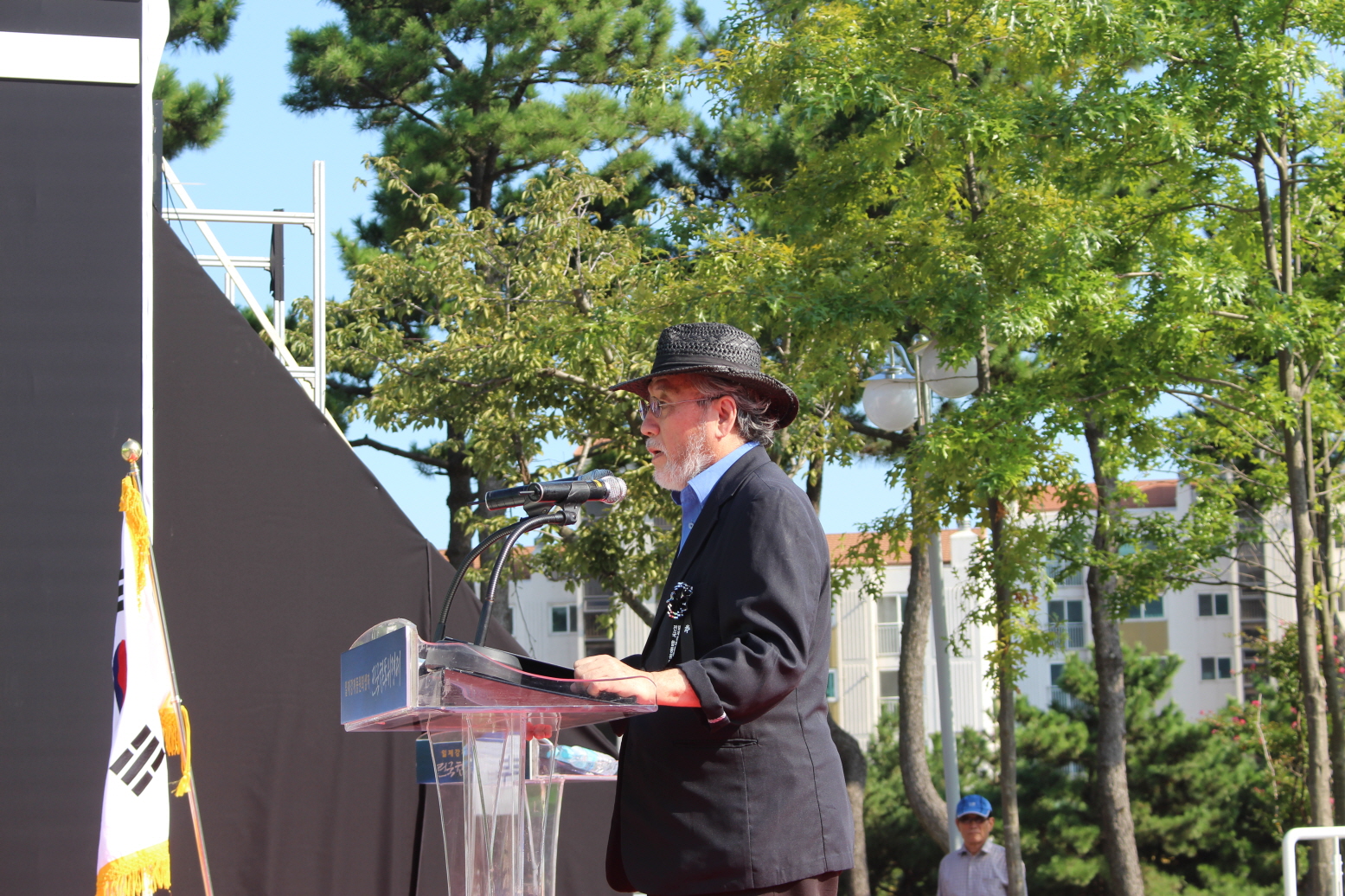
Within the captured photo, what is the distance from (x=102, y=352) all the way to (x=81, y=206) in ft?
1.60

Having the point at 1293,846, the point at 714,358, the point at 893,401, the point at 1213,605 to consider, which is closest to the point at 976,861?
the point at 1293,846

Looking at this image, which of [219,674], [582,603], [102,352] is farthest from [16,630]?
[582,603]

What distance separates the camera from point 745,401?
8.32 feet

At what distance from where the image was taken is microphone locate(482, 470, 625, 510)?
257 centimetres

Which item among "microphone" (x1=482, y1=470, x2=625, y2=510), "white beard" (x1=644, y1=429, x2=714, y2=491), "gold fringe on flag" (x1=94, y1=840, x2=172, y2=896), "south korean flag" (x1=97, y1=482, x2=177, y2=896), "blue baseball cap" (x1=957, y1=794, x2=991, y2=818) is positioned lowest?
"blue baseball cap" (x1=957, y1=794, x2=991, y2=818)

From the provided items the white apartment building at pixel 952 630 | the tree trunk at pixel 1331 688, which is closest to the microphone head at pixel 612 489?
the tree trunk at pixel 1331 688

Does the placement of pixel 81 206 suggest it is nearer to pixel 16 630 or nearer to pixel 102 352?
pixel 102 352

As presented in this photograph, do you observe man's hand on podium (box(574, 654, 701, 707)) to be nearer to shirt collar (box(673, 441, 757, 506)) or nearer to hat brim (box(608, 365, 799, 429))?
shirt collar (box(673, 441, 757, 506))

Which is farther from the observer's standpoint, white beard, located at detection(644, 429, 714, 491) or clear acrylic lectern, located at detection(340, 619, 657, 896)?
white beard, located at detection(644, 429, 714, 491)

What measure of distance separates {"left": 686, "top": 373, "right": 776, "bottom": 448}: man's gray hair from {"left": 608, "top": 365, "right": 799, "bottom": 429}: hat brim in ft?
0.04

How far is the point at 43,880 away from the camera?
3961 mm

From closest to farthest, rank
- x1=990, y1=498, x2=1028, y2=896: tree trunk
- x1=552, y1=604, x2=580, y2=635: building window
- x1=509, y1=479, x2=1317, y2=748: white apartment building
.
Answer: x1=990, y1=498, x2=1028, y2=896: tree trunk
x1=509, y1=479, x2=1317, y2=748: white apartment building
x1=552, y1=604, x2=580, y2=635: building window

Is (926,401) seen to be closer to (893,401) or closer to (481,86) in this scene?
(893,401)

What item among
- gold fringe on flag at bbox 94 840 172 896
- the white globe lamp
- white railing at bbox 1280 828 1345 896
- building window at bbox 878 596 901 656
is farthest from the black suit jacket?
building window at bbox 878 596 901 656
